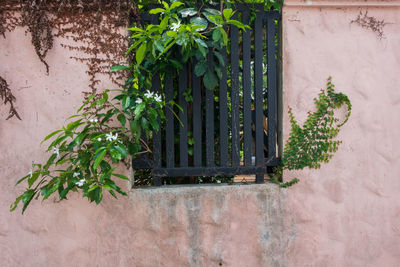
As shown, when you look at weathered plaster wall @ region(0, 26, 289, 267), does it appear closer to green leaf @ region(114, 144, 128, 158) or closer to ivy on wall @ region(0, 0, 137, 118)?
ivy on wall @ region(0, 0, 137, 118)

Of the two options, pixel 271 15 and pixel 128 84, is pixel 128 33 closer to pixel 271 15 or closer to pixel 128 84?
pixel 128 84

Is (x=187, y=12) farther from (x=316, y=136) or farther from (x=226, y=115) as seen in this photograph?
(x=316, y=136)

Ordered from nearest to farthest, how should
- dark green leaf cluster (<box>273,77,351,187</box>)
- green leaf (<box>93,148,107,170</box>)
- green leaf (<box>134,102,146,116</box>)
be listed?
green leaf (<box>93,148,107,170</box>)
green leaf (<box>134,102,146,116</box>)
dark green leaf cluster (<box>273,77,351,187</box>)

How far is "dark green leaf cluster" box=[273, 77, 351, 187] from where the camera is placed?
2.74 meters

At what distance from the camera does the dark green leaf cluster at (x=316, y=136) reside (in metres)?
2.74

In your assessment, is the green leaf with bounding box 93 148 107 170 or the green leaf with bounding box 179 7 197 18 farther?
the green leaf with bounding box 179 7 197 18

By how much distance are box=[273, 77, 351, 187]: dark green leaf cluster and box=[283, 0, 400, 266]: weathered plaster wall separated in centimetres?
7

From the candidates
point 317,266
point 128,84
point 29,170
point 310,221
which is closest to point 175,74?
point 128,84

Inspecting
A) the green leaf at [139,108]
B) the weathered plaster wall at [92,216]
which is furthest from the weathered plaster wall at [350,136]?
the green leaf at [139,108]

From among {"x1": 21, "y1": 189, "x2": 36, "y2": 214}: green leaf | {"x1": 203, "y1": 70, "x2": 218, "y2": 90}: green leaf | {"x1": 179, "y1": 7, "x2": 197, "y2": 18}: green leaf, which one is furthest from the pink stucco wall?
{"x1": 179, "y1": 7, "x2": 197, "y2": 18}: green leaf

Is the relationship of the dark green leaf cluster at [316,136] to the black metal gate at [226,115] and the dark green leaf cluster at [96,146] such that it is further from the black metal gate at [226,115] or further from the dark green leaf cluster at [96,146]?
the dark green leaf cluster at [96,146]

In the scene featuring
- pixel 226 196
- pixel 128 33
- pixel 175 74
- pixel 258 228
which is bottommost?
pixel 258 228

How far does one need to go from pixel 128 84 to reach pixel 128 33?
445 millimetres

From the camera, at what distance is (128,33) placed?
8.62 ft
